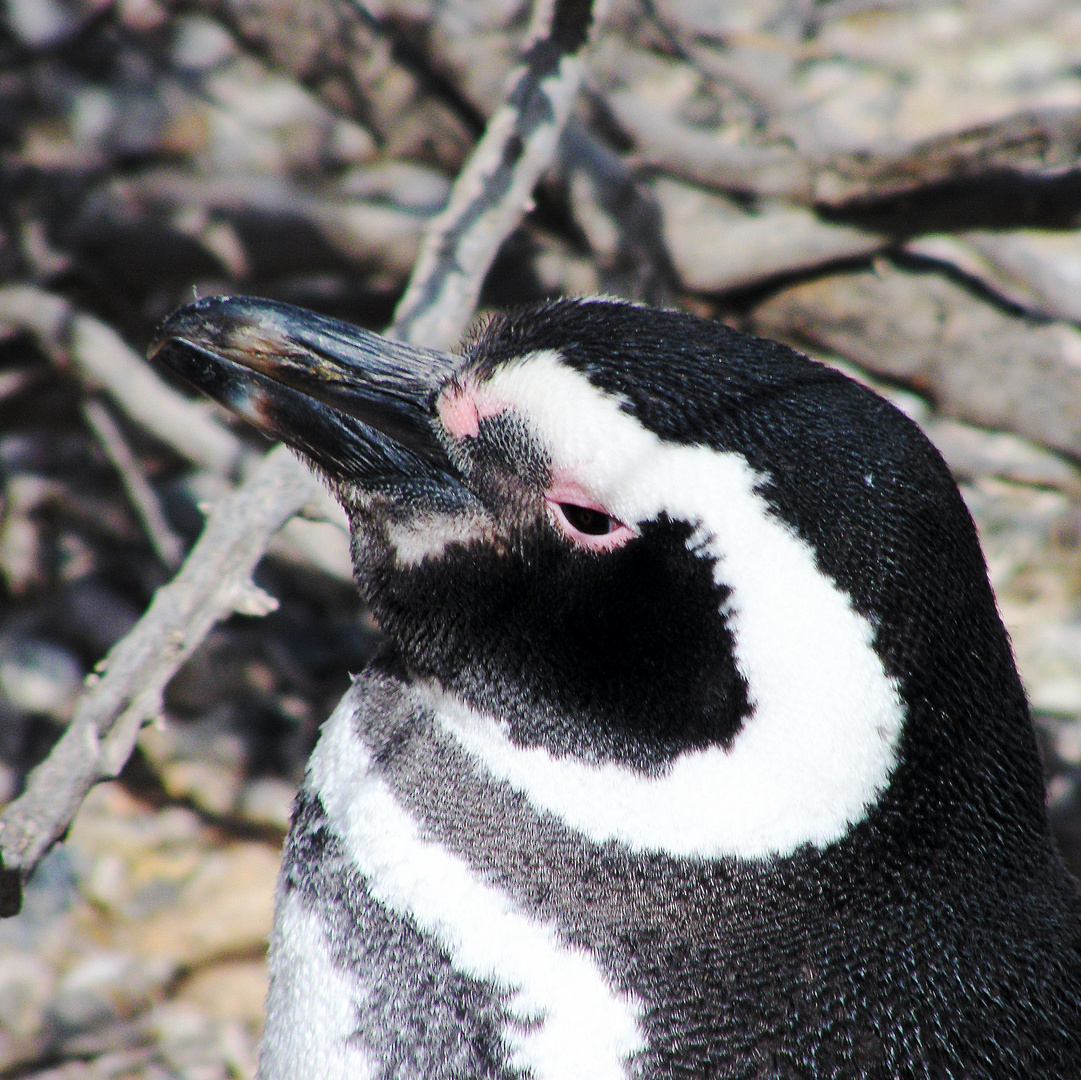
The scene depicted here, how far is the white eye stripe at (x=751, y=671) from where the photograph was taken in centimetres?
108

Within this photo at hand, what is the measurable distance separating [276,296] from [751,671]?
1.85 m

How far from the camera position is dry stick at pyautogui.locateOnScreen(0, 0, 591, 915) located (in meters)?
1.12

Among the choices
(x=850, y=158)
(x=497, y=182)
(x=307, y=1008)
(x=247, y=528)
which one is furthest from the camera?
(x=850, y=158)

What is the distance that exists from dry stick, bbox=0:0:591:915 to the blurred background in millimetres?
633

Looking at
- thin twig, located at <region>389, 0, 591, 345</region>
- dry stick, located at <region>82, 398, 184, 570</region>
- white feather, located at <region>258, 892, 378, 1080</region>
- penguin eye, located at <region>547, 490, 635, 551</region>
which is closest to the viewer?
penguin eye, located at <region>547, 490, 635, 551</region>

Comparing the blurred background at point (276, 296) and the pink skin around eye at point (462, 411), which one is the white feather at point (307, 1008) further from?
the blurred background at point (276, 296)

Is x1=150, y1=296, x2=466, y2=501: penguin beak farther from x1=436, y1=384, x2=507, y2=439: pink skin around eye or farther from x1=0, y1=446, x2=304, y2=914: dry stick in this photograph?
x1=0, y1=446, x2=304, y2=914: dry stick

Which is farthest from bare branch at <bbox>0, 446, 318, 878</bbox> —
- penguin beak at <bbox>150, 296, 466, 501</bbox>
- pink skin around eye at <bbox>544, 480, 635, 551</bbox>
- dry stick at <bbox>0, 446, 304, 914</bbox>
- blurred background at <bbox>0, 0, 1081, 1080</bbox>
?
blurred background at <bbox>0, 0, 1081, 1080</bbox>

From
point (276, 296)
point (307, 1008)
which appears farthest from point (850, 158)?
point (307, 1008)

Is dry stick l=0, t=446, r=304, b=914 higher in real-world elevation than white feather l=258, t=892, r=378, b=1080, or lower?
higher

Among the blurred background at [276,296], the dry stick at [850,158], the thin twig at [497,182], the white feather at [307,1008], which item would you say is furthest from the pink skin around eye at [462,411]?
the dry stick at [850,158]

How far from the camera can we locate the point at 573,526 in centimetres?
120

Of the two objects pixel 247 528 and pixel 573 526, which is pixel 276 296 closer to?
pixel 247 528

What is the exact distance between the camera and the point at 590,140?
100.0 inches
